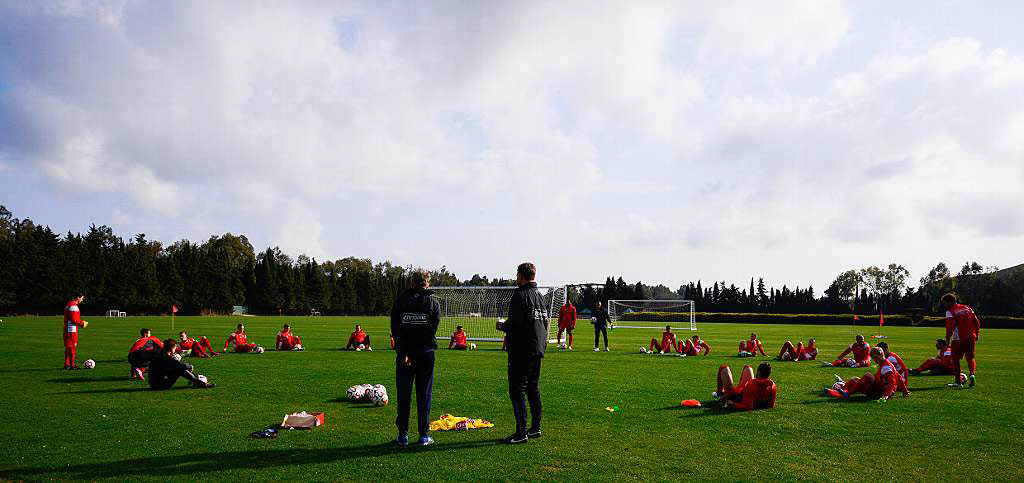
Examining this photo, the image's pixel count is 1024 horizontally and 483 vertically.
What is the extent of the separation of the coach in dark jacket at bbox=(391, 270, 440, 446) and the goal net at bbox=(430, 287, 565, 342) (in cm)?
2403

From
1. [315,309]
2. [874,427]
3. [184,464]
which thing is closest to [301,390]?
[184,464]

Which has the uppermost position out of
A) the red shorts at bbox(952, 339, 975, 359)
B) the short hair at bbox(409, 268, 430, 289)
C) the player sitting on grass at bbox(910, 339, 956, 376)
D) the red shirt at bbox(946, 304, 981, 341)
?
the short hair at bbox(409, 268, 430, 289)

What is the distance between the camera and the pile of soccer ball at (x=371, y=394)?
36.0 feet

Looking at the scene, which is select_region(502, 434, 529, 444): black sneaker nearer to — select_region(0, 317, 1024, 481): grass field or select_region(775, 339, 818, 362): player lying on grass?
select_region(0, 317, 1024, 481): grass field

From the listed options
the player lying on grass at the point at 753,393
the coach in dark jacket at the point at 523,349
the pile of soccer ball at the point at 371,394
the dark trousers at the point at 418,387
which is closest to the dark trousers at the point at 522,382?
the coach in dark jacket at the point at 523,349

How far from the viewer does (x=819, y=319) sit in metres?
78.4

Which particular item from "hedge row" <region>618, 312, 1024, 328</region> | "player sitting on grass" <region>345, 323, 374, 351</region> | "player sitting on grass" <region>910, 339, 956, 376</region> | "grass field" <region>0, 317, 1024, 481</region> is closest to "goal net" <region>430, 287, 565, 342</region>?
"player sitting on grass" <region>345, 323, 374, 351</region>

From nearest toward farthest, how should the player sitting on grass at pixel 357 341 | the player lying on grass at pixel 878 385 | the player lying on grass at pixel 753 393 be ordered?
the player lying on grass at pixel 753 393, the player lying on grass at pixel 878 385, the player sitting on grass at pixel 357 341

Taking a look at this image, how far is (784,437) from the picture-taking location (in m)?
8.70

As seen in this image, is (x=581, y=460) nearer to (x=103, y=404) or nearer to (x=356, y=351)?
(x=103, y=404)

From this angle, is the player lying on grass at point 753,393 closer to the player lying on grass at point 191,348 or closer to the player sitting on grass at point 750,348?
the player sitting on grass at point 750,348

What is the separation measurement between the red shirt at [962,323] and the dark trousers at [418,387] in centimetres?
1234

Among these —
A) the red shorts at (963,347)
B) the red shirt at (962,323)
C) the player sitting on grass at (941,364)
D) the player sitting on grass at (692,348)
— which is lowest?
the player sitting on grass at (692,348)

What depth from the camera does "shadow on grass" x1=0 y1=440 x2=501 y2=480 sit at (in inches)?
259
